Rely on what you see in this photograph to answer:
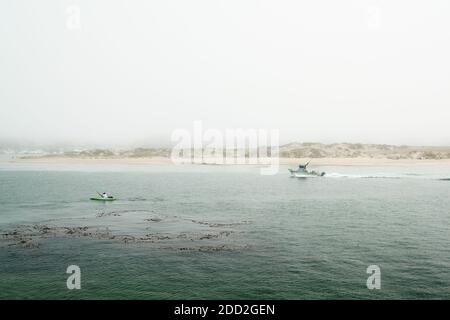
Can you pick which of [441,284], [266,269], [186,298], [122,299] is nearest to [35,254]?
[122,299]

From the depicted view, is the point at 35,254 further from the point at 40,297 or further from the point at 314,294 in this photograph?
the point at 314,294

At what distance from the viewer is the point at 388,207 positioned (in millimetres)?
86938

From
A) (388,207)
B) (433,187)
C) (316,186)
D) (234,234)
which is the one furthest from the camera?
(316,186)

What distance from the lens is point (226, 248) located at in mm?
52625

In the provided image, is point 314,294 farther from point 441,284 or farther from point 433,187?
point 433,187

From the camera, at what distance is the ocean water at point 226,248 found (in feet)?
127

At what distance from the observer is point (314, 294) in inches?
1448

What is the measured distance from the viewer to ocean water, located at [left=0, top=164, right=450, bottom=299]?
38.7 metres

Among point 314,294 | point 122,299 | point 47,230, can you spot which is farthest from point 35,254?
point 314,294

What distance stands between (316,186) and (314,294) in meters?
98.8

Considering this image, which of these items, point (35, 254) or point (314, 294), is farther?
point (35, 254)

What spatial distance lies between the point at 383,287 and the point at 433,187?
95364 millimetres
